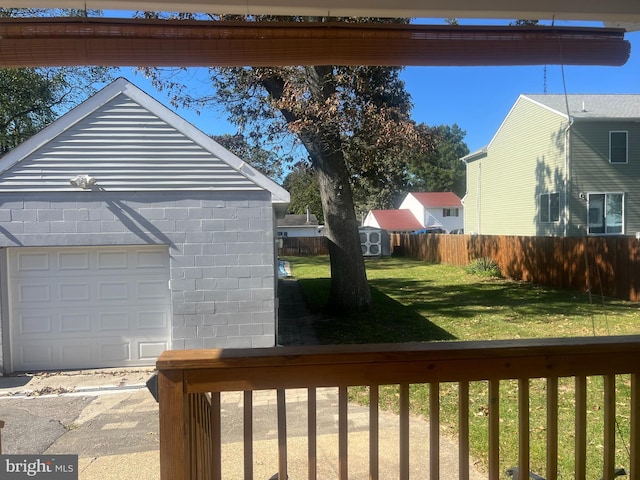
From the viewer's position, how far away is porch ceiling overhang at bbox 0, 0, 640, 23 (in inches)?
82.1

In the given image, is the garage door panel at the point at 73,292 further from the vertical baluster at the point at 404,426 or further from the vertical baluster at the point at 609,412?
the vertical baluster at the point at 609,412

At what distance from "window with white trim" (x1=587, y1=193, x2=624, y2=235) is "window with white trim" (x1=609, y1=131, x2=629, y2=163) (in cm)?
126

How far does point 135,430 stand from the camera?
15.8 ft

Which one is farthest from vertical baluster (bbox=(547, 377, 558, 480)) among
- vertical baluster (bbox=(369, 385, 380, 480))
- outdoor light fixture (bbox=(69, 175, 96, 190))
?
outdoor light fixture (bbox=(69, 175, 96, 190))

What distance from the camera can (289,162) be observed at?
11.8 meters

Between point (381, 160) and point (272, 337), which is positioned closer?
point (272, 337)

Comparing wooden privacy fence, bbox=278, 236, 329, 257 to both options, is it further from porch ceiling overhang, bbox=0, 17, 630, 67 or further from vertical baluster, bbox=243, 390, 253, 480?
vertical baluster, bbox=243, 390, 253, 480

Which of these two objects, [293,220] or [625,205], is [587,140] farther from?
[293,220]

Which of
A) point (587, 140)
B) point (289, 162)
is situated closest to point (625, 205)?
point (587, 140)

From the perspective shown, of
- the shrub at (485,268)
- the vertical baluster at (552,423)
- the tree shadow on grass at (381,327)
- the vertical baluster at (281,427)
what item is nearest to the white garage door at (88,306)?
the tree shadow on grass at (381,327)

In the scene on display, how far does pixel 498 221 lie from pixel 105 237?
18849 millimetres

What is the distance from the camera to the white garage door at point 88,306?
7.32 m

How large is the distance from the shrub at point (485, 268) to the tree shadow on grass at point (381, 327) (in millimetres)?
6950

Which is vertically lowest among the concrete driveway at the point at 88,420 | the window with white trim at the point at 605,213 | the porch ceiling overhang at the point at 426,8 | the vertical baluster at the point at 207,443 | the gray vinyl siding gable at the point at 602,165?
the concrete driveway at the point at 88,420
